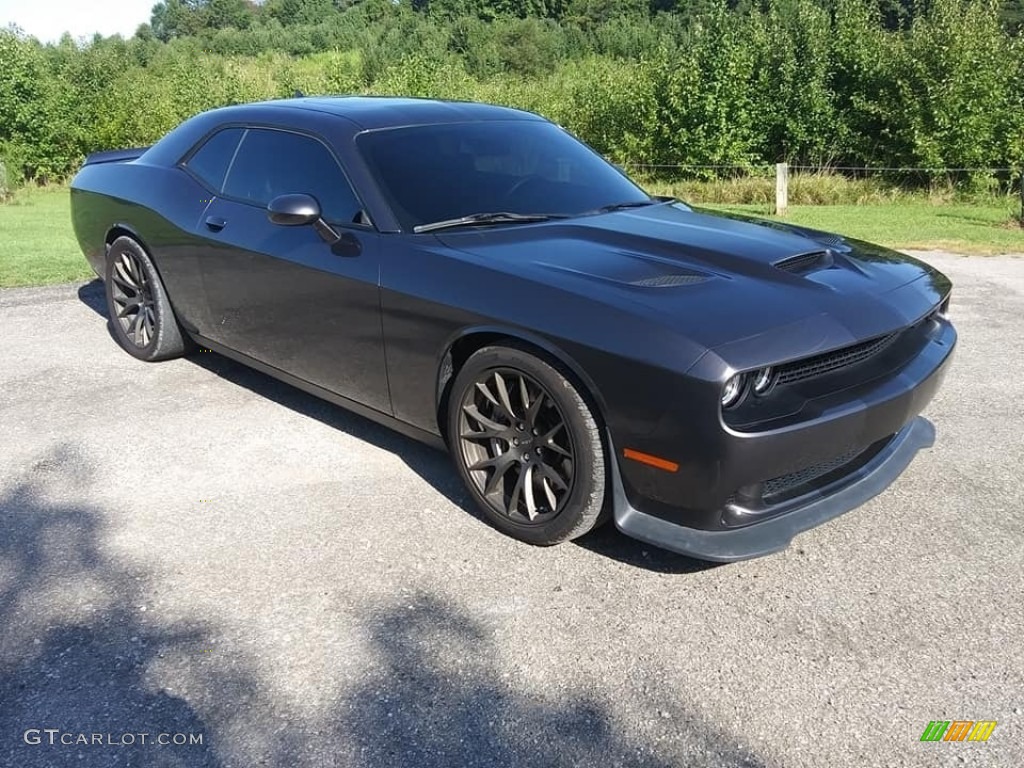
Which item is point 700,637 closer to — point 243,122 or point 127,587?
point 127,587

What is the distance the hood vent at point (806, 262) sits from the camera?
3.23 meters

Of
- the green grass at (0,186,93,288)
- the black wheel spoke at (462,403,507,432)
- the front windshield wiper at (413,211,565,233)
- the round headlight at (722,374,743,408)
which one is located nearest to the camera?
the round headlight at (722,374,743,408)

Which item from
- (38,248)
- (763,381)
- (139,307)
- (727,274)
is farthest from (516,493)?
(38,248)

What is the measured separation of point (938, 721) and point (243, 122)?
163 inches

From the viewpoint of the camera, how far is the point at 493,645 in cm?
264

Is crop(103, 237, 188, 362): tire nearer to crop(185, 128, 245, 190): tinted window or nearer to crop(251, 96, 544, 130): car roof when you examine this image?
crop(185, 128, 245, 190): tinted window

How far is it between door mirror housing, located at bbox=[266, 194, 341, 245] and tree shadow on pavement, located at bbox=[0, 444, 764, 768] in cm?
154

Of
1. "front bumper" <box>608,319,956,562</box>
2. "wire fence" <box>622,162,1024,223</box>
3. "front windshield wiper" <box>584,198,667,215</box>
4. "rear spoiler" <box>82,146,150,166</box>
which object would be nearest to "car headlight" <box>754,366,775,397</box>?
"front bumper" <box>608,319,956,562</box>

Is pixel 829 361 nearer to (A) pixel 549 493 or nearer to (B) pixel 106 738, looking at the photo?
(A) pixel 549 493

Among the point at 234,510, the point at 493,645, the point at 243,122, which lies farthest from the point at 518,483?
the point at 243,122

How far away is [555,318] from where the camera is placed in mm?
2910

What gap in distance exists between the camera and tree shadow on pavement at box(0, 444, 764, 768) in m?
2.20

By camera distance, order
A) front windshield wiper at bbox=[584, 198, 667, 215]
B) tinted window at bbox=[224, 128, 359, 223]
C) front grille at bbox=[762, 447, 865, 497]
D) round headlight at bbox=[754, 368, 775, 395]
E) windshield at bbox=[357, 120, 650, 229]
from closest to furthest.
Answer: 1. round headlight at bbox=[754, 368, 775, 395]
2. front grille at bbox=[762, 447, 865, 497]
3. windshield at bbox=[357, 120, 650, 229]
4. tinted window at bbox=[224, 128, 359, 223]
5. front windshield wiper at bbox=[584, 198, 667, 215]

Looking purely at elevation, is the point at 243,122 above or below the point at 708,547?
above
